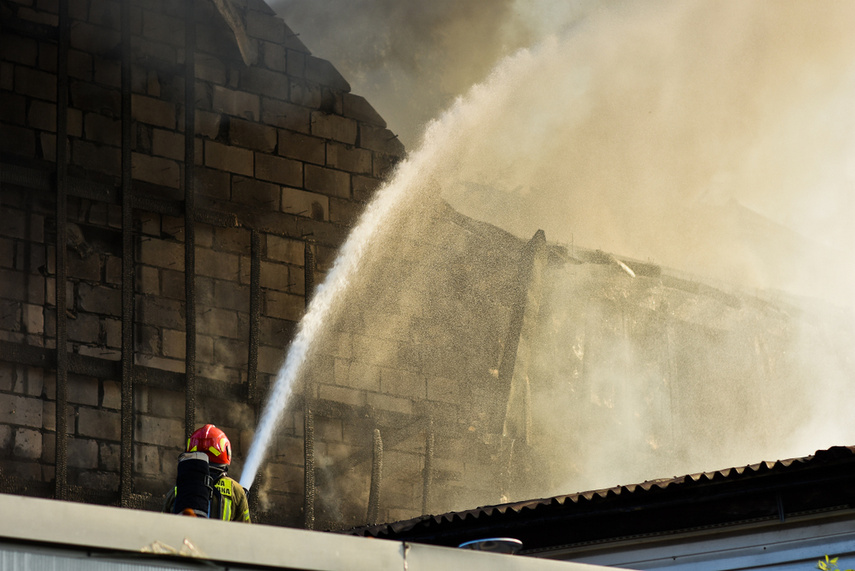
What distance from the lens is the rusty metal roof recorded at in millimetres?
7832

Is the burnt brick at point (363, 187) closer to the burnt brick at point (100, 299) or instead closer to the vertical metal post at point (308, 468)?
the vertical metal post at point (308, 468)

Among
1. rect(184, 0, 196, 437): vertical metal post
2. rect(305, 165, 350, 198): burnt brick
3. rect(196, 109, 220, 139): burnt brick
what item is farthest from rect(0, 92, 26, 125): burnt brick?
rect(305, 165, 350, 198): burnt brick

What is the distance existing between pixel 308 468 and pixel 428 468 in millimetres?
1693

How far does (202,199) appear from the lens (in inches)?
524

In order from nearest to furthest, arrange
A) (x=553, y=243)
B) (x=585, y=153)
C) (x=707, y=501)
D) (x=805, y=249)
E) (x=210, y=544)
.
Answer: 1. (x=210, y=544)
2. (x=707, y=501)
3. (x=553, y=243)
4. (x=585, y=153)
5. (x=805, y=249)

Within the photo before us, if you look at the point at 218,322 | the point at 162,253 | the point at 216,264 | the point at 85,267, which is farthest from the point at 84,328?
the point at 216,264

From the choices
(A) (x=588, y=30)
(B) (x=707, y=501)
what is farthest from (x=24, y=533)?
(A) (x=588, y=30)

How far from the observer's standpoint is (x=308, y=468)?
13.6 metres

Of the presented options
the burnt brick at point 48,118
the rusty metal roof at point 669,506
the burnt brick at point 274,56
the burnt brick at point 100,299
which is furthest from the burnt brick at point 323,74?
the rusty metal roof at point 669,506

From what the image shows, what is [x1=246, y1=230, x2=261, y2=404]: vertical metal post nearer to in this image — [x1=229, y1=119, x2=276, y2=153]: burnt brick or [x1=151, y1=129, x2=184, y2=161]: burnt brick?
[x1=229, y1=119, x2=276, y2=153]: burnt brick

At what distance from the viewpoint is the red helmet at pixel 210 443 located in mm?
6680

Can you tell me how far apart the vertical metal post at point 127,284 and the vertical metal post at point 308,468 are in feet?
6.73

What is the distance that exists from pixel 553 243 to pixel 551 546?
369 inches

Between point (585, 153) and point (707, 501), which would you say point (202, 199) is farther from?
point (585, 153)
